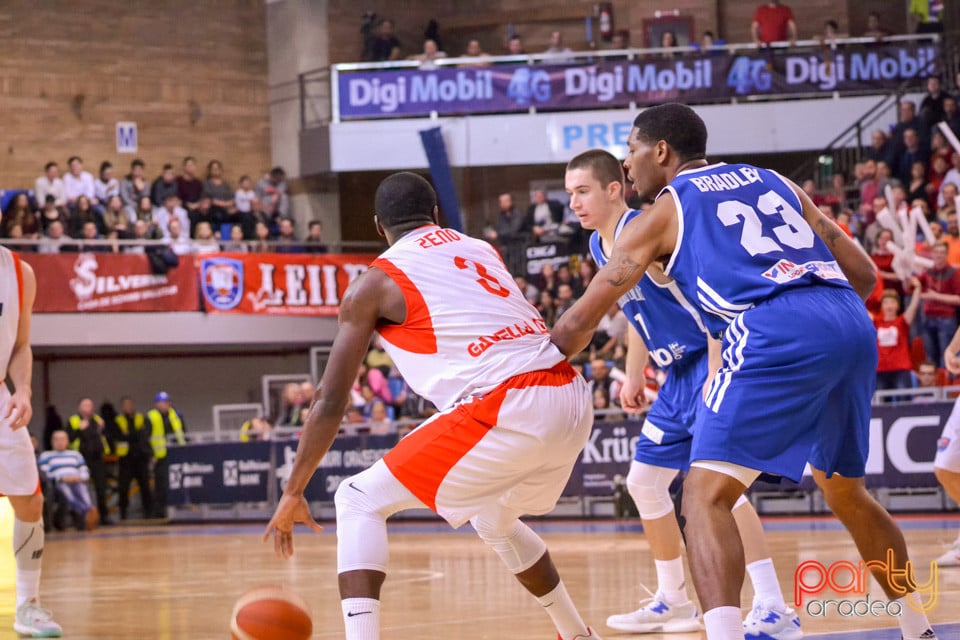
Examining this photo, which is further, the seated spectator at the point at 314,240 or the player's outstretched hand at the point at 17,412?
the seated spectator at the point at 314,240

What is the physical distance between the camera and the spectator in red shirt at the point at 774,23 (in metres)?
24.8

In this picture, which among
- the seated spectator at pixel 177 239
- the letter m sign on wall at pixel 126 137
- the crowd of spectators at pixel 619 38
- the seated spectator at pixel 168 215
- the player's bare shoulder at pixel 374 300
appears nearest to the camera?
the player's bare shoulder at pixel 374 300

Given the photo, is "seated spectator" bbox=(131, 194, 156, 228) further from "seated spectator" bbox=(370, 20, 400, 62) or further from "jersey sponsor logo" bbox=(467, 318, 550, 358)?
"jersey sponsor logo" bbox=(467, 318, 550, 358)

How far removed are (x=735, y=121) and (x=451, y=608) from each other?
17.3 meters

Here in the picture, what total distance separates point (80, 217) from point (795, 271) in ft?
65.1

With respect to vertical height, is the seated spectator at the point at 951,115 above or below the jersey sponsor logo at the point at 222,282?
above

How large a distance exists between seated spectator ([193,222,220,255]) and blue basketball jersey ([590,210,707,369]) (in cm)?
1770

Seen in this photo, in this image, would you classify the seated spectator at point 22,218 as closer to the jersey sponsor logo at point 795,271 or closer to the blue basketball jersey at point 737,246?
the blue basketball jersey at point 737,246

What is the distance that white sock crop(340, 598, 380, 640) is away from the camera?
492 cm

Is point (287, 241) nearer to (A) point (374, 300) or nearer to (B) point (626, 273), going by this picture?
(A) point (374, 300)

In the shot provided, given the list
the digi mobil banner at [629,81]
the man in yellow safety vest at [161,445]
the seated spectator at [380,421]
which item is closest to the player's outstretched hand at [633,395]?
the seated spectator at [380,421]

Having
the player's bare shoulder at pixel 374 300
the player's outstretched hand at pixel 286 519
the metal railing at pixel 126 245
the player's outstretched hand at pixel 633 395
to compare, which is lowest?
the player's outstretched hand at pixel 286 519

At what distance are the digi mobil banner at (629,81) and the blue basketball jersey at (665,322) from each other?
17583 mm

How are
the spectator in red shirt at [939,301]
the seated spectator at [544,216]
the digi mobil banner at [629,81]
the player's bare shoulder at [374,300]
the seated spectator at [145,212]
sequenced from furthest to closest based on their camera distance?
the seated spectator at [145,212] → the digi mobil banner at [629,81] → the seated spectator at [544,216] → the spectator in red shirt at [939,301] → the player's bare shoulder at [374,300]
